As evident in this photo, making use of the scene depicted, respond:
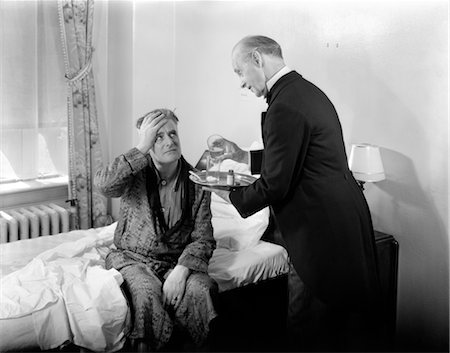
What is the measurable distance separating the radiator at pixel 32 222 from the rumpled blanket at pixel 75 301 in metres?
1.20

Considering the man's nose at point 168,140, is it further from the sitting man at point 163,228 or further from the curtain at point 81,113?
the curtain at point 81,113

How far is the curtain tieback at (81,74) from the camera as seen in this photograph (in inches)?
139

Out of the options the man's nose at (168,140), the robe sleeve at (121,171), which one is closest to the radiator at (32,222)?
the robe sleeve at (121,171)

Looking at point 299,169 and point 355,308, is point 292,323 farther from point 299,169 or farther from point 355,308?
point 299,169

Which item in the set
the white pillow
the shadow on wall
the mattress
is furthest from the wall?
the mattress

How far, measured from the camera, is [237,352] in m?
2.27

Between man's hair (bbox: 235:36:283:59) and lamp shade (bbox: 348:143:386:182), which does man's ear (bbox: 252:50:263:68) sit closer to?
man's hair (bbox: 235:36:283:59)

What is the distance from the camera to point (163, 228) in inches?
87.7

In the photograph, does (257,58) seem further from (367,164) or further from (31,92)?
(31,92)

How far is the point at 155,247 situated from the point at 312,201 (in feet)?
2.27

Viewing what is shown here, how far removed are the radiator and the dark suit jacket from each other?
6.26 ft

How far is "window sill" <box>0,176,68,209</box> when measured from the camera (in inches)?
134

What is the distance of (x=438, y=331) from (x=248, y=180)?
109 centimetres

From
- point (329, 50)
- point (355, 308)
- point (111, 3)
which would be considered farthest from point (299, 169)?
point (111, 3)
